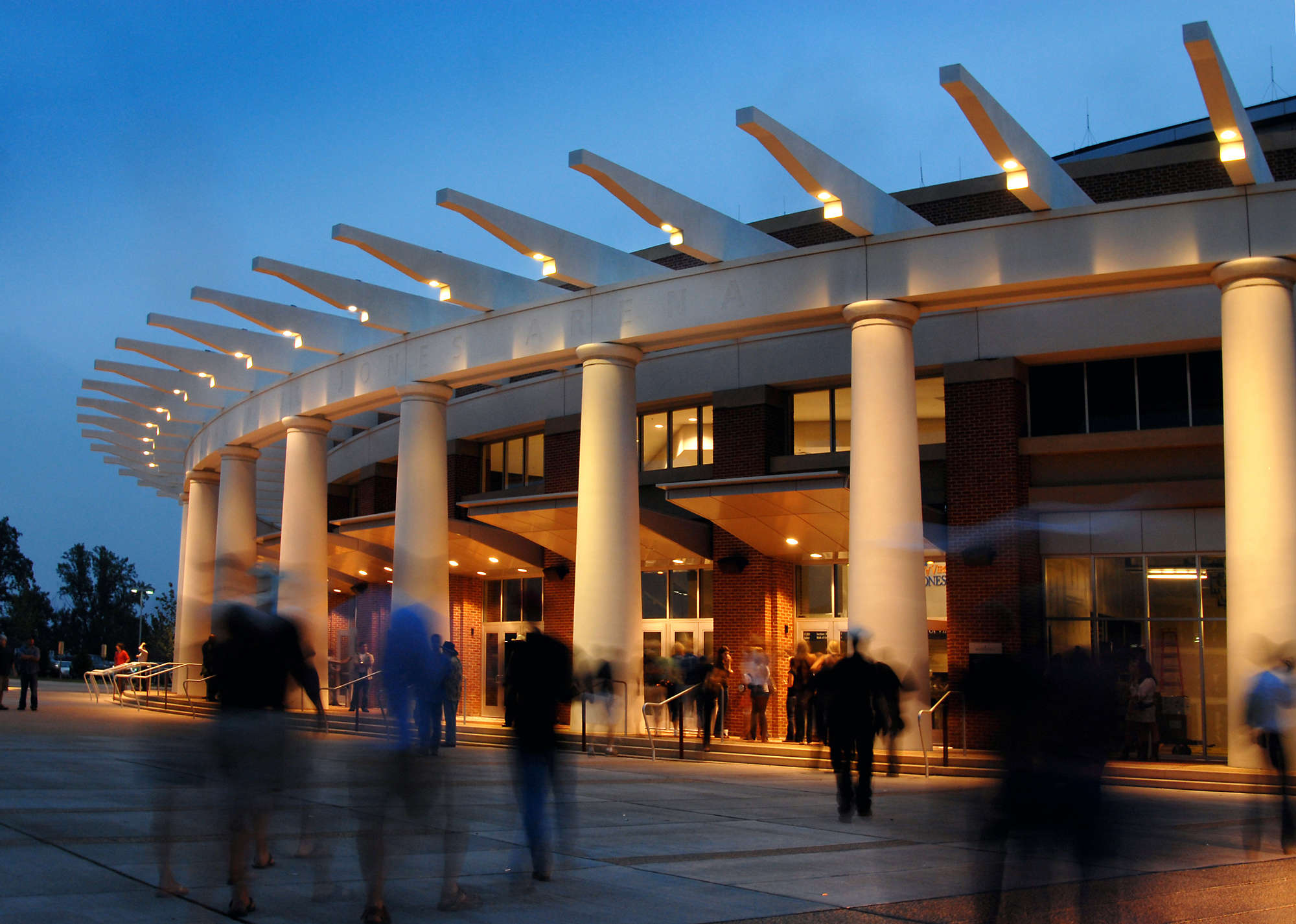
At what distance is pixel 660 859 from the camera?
9125 millimetres

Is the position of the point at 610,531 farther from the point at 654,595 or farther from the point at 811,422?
the point at 654,595

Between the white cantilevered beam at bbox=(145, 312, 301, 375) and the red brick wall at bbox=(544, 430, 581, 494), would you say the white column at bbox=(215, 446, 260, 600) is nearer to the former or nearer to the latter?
the white cantilevered beam at bbox=(145, 312, 301, 375)

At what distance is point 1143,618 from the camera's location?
66.4 ft

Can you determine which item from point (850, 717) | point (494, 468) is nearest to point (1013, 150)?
point (850, 717)

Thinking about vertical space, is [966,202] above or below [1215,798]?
above

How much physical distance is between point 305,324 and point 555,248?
8.01 meters

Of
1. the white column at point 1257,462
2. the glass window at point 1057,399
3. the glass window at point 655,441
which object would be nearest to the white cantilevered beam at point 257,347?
the glass window at point 655,441

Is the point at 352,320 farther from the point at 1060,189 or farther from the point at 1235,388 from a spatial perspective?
the point at 1235,388

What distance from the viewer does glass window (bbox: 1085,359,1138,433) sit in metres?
20.7

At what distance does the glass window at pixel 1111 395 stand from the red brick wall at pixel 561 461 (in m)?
10.9

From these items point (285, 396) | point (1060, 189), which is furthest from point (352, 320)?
point (1060, 189)

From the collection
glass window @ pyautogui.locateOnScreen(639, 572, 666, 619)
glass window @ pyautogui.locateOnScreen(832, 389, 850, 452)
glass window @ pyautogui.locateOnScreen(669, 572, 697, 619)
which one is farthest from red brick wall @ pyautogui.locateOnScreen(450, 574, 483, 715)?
glass window @ pyautogui.locateOnScreen(832, 389, 850, 452)

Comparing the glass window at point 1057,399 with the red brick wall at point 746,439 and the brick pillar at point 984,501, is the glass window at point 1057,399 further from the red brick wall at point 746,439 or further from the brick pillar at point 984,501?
the red brick wall at point 746,439

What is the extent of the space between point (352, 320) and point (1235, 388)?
697 inches
